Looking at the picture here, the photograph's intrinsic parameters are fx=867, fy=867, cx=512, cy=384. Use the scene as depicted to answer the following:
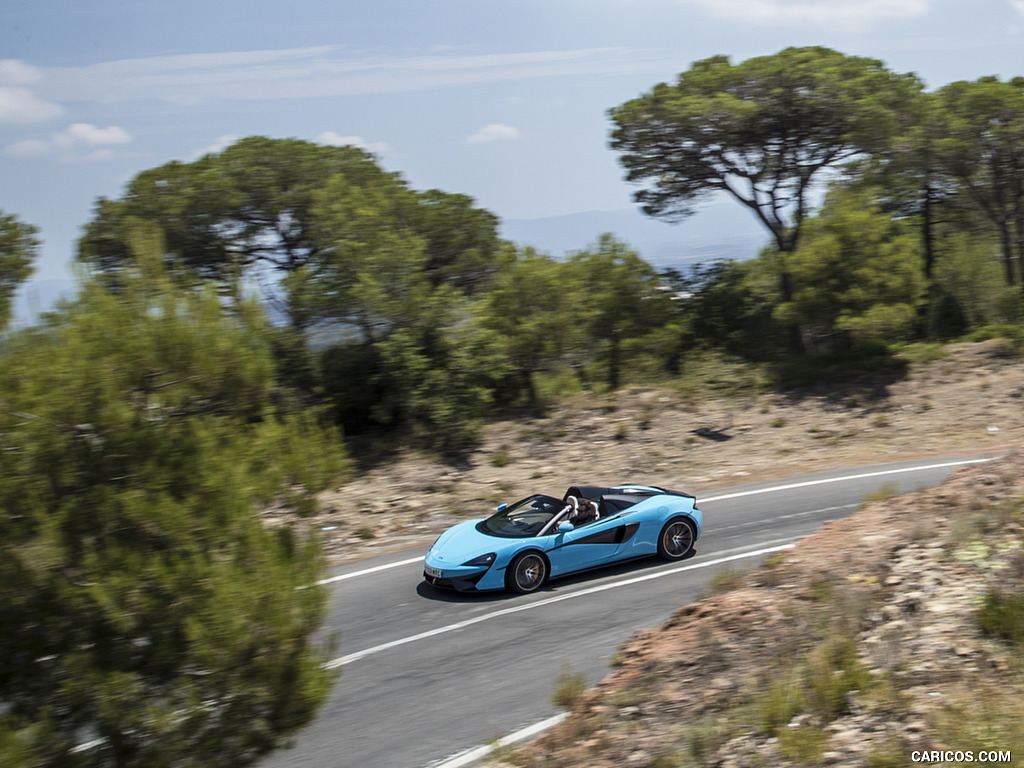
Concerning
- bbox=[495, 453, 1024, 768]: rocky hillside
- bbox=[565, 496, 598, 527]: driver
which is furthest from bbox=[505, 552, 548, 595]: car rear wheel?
bbox=[495, 453, 1024, 768]: rocky hillside

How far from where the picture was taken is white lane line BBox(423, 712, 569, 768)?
7.07 meters

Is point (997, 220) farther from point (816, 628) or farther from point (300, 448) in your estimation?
point (300, 448)

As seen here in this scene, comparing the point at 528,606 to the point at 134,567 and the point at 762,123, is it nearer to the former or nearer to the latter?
the point at 134,567

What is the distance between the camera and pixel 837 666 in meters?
6.56

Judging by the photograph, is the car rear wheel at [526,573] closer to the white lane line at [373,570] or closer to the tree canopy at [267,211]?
the white lane line at [373,570]

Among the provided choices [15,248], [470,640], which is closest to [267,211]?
[15,248]

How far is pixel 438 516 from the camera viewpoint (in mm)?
15938

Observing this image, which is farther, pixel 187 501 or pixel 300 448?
pixel 300 448

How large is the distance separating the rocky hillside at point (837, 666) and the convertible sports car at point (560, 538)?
6.88 feet

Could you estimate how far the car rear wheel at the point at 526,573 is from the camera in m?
10.7

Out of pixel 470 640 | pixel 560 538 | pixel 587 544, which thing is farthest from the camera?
pixel 587 544

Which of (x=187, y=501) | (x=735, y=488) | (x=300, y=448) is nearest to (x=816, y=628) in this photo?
(x=300, y=448)

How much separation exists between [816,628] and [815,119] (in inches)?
840

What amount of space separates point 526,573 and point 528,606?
19.5 inches
